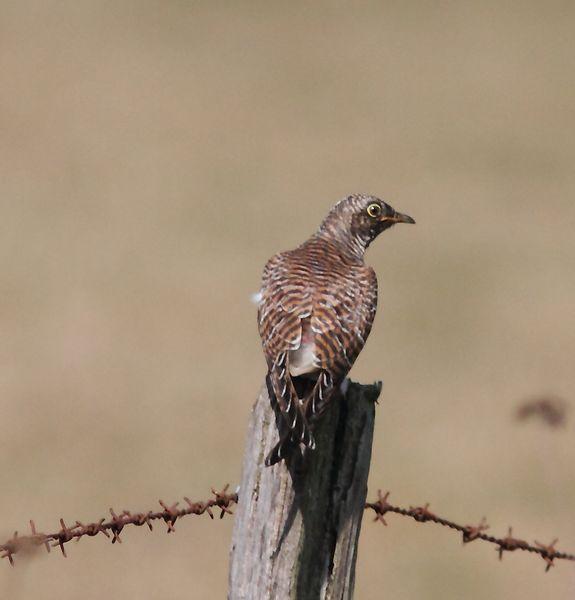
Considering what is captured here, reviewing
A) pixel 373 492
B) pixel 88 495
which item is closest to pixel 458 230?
pixel 373 492

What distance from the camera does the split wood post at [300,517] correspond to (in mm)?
5488

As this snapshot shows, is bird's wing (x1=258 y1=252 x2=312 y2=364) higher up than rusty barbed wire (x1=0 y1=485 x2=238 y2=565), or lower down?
higher up

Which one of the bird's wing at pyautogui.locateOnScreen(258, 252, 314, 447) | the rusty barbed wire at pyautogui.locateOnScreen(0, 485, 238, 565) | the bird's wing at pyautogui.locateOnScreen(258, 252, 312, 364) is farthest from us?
the bird's wing at pyautogui.locateOnScreen(258, 252, 312, 364)

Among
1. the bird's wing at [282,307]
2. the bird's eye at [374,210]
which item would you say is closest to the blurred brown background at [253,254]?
the bird's wing at [282,307]

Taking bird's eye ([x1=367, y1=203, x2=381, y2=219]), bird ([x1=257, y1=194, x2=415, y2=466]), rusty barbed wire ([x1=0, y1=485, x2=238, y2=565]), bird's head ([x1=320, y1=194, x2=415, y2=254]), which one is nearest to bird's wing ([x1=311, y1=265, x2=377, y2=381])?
bird ([x1=257, y1=194, x2=415, y2=466])

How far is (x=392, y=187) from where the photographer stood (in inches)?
1234

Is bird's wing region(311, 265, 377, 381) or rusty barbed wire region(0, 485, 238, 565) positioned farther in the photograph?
bird's wing region(311, 265, 377, 381)

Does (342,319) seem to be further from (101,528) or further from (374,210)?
(374,210)

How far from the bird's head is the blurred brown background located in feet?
6.07

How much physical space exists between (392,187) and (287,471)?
85.7 feet

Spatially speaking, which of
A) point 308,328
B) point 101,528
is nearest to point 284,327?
point 308,328

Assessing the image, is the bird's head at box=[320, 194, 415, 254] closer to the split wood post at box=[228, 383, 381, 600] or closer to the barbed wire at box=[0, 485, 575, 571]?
the barbed wire at box=[0, 485, 575, 571]

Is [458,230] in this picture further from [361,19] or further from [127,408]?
[361,19]

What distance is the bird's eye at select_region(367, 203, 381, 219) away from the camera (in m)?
9.14
